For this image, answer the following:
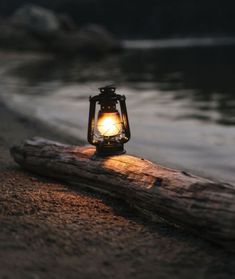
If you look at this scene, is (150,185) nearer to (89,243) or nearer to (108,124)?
(89,243)

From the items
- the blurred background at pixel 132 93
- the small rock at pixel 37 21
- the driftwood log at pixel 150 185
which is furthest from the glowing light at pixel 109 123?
the small rock at pixel 37 21

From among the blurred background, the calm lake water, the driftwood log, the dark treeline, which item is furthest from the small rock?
the dark treeline

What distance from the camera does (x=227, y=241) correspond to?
4.23m

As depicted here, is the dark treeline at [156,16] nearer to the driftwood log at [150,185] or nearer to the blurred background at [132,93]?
the blurred background at [132,93]

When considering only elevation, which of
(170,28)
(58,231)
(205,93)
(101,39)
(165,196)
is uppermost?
(170,28)

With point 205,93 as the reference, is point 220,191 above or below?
below

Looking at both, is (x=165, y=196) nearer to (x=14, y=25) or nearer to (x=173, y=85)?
(x=173, y=85)

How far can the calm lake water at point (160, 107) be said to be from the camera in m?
9.46

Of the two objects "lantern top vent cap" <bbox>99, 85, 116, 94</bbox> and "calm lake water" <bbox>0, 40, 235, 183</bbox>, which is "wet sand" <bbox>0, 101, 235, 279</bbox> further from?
"calm lake water" <bbox>0, 40, 235, 183</bbox>

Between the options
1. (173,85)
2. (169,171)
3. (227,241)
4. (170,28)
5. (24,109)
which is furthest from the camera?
(170,28)

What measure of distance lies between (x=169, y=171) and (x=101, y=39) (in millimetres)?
44460

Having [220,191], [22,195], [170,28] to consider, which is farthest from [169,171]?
[170,28]

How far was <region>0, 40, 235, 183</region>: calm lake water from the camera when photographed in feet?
31.0

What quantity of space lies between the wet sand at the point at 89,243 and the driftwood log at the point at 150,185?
0.15 m
